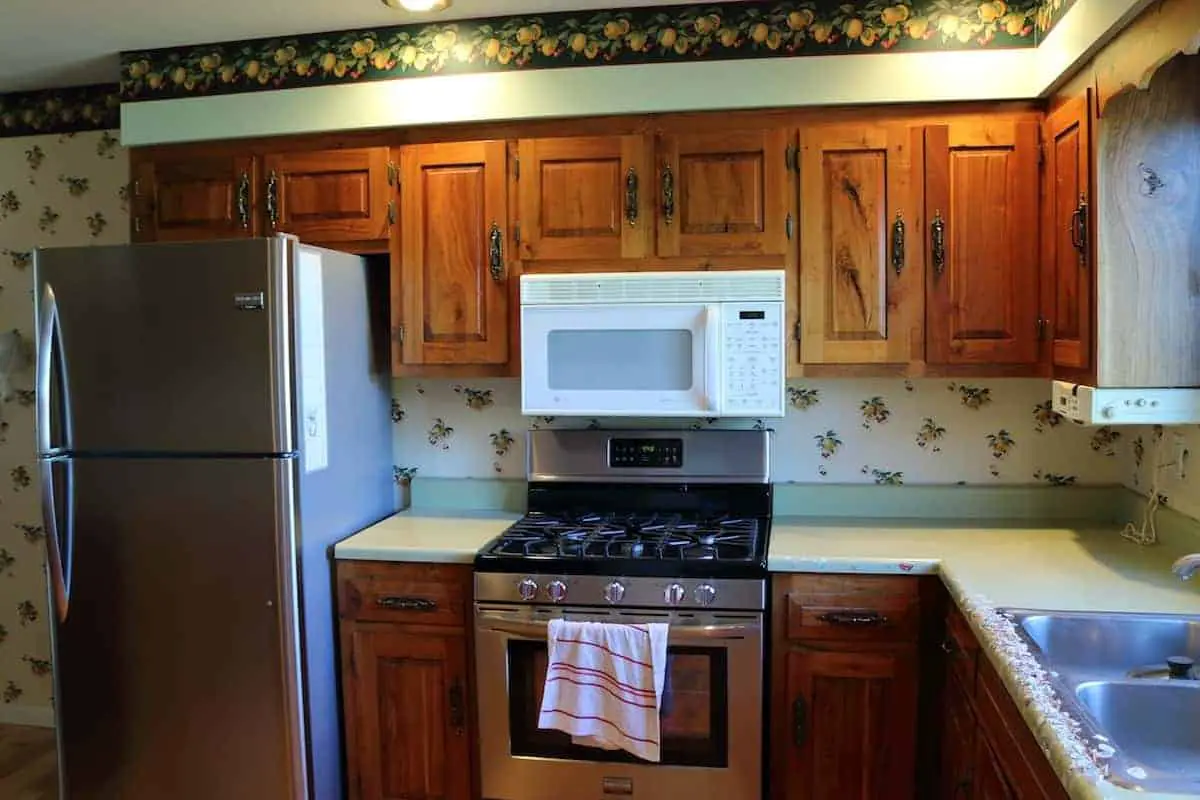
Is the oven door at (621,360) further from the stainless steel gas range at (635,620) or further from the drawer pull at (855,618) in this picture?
the drawer pull at (855,618)

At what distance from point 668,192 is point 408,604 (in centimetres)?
133

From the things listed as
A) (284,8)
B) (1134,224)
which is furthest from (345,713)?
(1134,224)

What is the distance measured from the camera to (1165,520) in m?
2.34

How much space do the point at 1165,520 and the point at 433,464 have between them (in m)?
2.12

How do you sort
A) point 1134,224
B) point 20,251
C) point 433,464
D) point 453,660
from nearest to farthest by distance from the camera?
1. point 1134,224
2. point 453,660
3. point 433,464
4. point 20,251

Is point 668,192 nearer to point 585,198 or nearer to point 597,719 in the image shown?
point 585,198

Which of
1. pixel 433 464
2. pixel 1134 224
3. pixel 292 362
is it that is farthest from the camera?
pixel 433 464

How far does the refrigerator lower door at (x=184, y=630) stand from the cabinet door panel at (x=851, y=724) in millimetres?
1284

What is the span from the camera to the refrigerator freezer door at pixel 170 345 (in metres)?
2.30

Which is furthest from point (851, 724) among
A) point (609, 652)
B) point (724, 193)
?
point (724, 193)

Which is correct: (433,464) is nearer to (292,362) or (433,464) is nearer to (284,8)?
(292,362)

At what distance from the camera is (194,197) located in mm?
2811

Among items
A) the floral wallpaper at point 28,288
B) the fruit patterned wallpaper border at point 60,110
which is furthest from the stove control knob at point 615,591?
the fruit patterned wallpaper border at point 60,110

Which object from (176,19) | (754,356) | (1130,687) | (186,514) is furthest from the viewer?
(176,19)
